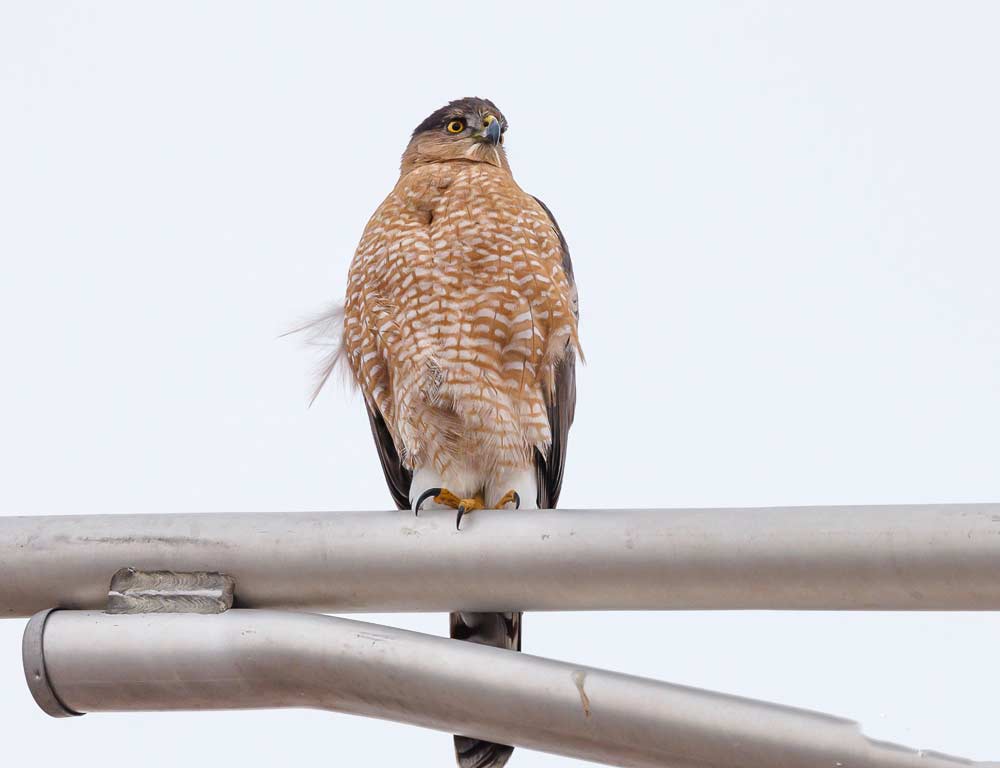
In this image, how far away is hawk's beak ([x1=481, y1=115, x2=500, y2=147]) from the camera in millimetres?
3689

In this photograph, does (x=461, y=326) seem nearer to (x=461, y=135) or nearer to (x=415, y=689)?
(x=461, y=135)

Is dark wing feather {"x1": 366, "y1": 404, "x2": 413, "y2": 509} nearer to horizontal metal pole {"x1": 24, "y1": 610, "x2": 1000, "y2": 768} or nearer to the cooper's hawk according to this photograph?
the cooper's hawk

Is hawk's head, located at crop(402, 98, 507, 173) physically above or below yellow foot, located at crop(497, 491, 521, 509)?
above

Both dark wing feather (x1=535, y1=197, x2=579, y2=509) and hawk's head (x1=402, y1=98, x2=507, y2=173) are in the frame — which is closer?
dark wing feather (x1=535, y1=197, x2=579, y2=509)

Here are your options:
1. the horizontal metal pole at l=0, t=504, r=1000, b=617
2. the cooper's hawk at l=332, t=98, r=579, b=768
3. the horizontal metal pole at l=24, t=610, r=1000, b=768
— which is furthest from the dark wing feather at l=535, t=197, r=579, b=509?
the horizontal metal pole at l=24, t=610, r=1000, b=768

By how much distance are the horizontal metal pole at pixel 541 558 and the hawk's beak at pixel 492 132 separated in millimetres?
1943

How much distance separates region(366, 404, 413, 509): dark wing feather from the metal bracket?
4.96 ft

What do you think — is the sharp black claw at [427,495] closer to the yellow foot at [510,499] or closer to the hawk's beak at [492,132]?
the yellow foot at [510,499]

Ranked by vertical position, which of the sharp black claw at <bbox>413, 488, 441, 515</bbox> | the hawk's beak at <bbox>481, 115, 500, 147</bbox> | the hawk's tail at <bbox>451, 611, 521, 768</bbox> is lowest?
the hawk's tail at <bbox>451, 611, 521, 768</bbox>

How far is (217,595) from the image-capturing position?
1.97 m

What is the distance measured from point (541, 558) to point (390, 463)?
5.89 ft

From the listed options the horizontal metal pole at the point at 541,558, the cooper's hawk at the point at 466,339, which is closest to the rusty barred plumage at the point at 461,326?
the cooper's hawk at the point at 466,339

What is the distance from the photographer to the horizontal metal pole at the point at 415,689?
1.61 metres

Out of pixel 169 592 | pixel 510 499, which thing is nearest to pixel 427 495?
pixel 510 499
